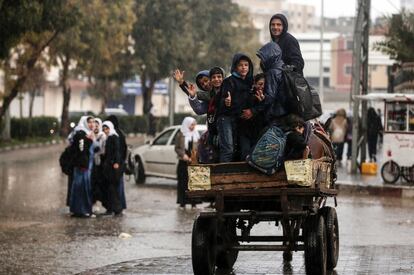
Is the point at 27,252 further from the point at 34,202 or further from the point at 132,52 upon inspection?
the point at 132,52

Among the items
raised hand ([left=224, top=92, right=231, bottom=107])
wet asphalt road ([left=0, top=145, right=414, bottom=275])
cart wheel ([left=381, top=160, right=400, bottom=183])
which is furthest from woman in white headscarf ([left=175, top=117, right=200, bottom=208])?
raised hand ([left=224, top=92, right=231, bottom=107])

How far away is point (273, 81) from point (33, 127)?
46.0 meters

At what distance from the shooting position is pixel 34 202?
2255cm

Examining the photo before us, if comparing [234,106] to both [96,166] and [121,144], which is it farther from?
[96,166]

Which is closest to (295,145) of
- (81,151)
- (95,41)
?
(81,151)

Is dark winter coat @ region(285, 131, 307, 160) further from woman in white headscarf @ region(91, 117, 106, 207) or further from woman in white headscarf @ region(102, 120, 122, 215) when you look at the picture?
woman in white headscarf @ region(91, 117, 106, 207)

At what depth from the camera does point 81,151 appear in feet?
65.3

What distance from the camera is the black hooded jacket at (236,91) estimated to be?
11.6 m

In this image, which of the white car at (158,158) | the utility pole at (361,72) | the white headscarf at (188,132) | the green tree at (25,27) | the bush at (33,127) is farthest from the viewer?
the bush at (33,127)

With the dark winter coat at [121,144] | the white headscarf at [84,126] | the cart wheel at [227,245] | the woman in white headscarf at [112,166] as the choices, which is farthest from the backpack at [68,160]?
the cart wheel at [227,245]

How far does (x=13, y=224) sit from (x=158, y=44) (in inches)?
1853

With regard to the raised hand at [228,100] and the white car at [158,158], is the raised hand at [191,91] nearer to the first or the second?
the raised hand at [228,100]

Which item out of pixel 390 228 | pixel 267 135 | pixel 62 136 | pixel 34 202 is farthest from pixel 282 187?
pixel 62 136

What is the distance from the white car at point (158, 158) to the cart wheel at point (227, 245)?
550 inches
